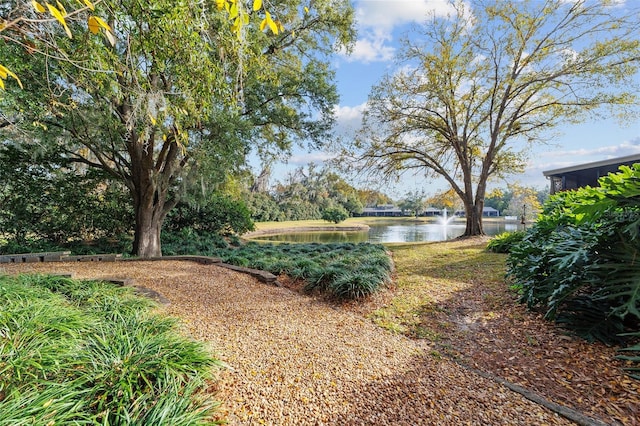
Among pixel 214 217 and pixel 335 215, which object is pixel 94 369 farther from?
pixel 335 215

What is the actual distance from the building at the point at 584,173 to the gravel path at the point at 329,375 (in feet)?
41.7

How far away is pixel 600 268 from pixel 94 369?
12.5ft

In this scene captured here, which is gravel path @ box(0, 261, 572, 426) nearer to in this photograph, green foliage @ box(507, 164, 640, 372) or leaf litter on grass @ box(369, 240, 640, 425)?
leaf litter on grass @ box(369, 240, 640, 425)

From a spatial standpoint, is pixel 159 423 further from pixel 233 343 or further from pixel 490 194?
pixel 490 194

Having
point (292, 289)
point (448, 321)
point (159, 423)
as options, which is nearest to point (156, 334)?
point (159, 423)

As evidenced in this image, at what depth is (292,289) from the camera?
4555 mm

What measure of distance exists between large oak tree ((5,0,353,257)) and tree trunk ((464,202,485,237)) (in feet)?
22.4

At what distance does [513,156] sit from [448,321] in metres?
10.2

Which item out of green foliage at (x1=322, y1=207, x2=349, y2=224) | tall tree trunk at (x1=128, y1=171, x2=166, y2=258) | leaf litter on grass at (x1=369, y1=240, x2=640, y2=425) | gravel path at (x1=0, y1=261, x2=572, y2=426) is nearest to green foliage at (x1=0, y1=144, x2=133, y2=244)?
tall tree trunk at (x1=128, y1=171, x2=166, y2=258)

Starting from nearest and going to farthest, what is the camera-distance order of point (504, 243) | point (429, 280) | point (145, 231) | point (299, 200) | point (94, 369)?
1. point (94, 369)
2. point (429, 280)
3. point (145, 231)
4. point (504, 243)
5. point (299, 200)

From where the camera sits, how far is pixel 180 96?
313 centimetres

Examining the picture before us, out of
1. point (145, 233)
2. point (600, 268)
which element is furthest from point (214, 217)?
point (600, 268)

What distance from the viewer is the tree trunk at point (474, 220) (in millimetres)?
10773

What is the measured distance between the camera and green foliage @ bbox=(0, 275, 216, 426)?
1380mm
